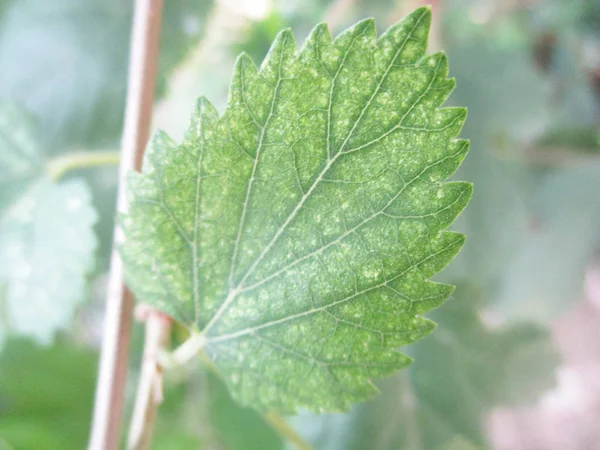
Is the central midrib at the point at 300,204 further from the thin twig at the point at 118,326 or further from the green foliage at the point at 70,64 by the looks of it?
the green foliage at the point at 70,64

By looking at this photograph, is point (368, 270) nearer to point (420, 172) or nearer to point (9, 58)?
point (420, 172)

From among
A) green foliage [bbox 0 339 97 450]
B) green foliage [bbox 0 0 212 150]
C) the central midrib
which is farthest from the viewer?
green foliage [bbox 0 339 97 450]

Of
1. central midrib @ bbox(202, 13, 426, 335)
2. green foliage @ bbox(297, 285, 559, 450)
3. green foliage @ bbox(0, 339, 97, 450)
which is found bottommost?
green foliage @ bbox(297, 285, 559, 450)

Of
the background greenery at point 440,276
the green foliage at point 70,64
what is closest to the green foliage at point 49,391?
the background greenery at point 440,276

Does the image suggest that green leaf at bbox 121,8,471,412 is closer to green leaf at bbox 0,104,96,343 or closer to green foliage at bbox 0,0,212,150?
green leaf at bbox 0,104,96,343

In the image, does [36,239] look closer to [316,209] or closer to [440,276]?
[316,209]

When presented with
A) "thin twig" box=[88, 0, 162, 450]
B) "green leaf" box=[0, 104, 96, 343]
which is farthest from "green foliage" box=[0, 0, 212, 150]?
"thin twig" box=[88, 0, 162, 450]
